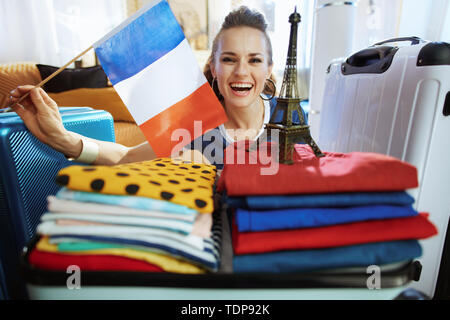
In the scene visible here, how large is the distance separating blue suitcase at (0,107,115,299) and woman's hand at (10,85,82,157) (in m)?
0.02

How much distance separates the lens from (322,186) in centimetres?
40

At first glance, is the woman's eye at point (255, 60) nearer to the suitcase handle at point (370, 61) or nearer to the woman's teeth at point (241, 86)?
the woman's teeth at point (241, 86)

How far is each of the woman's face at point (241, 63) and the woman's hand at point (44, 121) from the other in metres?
0.51

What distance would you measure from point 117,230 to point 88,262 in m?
0.06

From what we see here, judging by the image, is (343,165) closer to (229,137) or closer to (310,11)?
(229,137)

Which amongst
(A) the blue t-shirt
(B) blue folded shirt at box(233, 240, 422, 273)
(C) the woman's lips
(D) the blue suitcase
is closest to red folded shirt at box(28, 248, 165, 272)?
(B) blue folded shirt at box(233, 240, 422, 273)

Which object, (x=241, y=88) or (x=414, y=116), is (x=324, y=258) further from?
(x=241, y=88)

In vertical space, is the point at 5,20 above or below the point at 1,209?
above

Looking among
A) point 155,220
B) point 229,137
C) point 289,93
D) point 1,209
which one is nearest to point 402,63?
point 289,93

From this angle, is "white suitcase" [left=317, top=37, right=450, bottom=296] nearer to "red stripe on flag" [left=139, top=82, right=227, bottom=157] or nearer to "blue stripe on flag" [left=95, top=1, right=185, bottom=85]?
"red stripe on flag" [left=139, top=82, right=227, bottom=157]

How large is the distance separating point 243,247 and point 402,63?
619 millimetres

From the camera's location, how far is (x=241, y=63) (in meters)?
0.94
